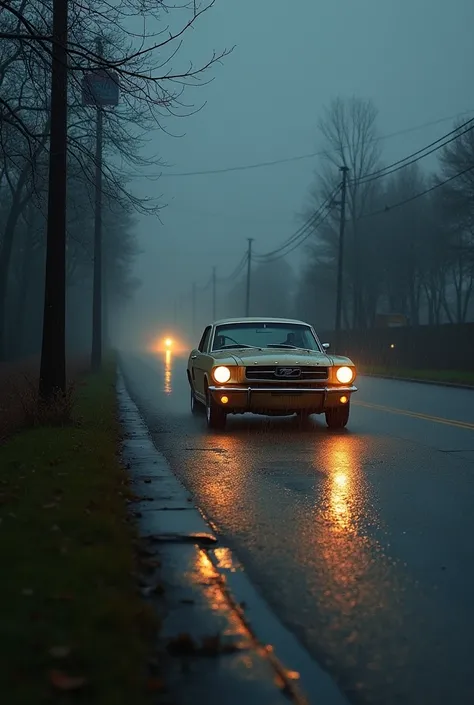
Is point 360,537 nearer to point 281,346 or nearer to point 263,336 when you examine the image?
point 281,346

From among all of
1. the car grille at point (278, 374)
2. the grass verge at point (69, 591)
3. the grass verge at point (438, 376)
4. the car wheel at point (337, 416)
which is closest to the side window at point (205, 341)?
the car grille at point (278, 374)

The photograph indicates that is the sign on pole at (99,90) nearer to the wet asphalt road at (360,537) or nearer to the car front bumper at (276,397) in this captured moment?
the car front bumper at (276,397)

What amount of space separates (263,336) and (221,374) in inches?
77.6

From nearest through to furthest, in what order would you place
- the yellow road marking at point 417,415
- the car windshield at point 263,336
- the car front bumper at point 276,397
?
the car front bumper at point 276,397 → the yellow road marking at point 417,415 → the car windshield at point 263,336

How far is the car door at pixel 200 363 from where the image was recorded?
44.2 feet

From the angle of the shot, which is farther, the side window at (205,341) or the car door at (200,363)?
the side window at (205,341)

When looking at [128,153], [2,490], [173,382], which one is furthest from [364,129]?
[2,490]

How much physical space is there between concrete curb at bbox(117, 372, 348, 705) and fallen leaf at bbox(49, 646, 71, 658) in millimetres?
405

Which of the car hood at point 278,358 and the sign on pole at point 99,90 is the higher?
the sign on pole at point 99,90

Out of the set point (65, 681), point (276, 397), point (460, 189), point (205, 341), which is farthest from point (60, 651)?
point (460, 189)

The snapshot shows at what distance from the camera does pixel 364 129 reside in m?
60.9

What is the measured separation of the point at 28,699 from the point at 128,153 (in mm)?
14510

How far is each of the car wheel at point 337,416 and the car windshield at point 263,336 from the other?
1466 mm

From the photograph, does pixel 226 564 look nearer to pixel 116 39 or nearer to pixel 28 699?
pixel 28 699
